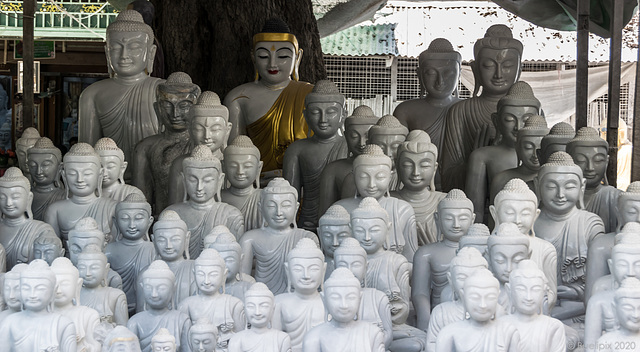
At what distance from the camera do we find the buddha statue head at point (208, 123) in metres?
8.27

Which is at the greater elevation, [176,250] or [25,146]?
[25,146]

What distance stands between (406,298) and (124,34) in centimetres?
348

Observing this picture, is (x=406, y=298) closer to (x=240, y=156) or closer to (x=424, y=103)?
(x=240, y=156)

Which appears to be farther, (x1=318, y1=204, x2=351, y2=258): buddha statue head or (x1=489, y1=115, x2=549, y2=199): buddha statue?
(x1=489, y1=115, x2=549, y2=199): buddha statue

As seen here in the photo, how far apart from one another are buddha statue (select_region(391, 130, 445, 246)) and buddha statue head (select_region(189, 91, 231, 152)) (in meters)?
1.31

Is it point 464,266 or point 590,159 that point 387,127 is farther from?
point 464,266

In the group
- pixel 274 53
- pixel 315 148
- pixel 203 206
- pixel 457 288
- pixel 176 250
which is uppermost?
pixel 274 53

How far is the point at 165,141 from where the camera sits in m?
8.82

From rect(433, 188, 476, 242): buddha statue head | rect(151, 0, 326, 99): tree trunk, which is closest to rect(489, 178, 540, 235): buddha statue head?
rect(433, 188, 476, 242): buddha statue head

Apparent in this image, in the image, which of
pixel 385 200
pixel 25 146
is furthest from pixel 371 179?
Answer: pixel 25 146

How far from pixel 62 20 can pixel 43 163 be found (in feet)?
21.5

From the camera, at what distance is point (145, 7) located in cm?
1074

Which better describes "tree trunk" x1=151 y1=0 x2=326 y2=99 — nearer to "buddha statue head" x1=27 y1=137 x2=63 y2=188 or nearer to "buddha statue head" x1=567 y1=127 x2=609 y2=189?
"buddha statue head" x1=27 y1=137 x2=63 y2=188

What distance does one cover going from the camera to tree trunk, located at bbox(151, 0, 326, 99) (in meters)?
11.0
